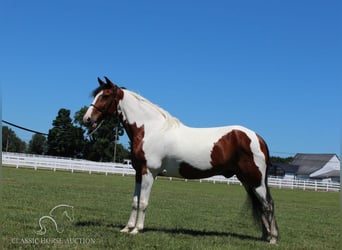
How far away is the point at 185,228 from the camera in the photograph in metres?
8.27

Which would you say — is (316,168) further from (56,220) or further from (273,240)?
(56,220)

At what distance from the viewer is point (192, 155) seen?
23.1ft

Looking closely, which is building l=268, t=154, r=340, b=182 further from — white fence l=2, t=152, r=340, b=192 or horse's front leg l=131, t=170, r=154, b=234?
horse's front leg l=131, t=170, r=154, b=234

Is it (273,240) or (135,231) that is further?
(273,240)

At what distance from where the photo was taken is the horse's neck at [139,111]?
748 centimetres

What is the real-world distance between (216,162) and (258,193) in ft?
3.06

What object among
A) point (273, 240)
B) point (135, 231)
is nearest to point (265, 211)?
point (273, 240)

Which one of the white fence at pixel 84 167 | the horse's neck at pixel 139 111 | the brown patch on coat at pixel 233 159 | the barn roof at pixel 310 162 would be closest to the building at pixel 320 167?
the barn roof at pixel 310 162

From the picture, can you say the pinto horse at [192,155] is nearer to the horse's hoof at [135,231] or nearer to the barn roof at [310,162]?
the horse's hoof at [135,231]

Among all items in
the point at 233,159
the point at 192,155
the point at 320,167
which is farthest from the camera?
the point at 320,167

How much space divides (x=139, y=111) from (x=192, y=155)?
1327mm

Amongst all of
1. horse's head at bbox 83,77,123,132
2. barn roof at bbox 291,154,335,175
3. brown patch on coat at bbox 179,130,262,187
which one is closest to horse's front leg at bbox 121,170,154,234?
brown patch on coat at bbox 179,130,262,187

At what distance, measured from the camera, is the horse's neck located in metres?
7.48

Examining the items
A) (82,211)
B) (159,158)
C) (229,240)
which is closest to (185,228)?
(229,240)
